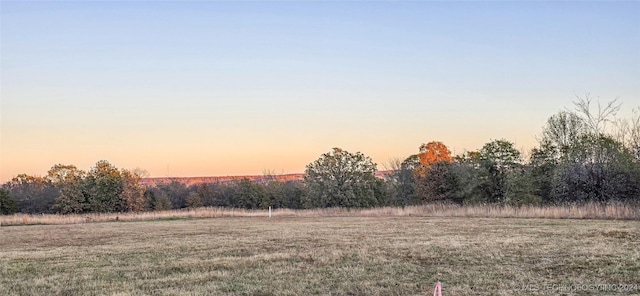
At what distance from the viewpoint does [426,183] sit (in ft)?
174

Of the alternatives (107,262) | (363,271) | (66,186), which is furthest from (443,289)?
(66,186)

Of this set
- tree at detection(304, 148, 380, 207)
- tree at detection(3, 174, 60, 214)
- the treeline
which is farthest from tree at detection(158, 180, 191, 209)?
tree at detection(304, 148, 380, 207)

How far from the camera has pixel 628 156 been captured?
33656 mm

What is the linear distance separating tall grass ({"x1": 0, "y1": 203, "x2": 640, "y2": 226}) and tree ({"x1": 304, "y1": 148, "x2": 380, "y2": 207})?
40.2ft

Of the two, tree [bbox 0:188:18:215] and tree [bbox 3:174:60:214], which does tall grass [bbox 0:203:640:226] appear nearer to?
tree [bbox 0:188:18:215]

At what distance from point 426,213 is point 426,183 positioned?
1970 cm

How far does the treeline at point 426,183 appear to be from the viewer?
111 ft

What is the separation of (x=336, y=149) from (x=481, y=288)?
48.1 m

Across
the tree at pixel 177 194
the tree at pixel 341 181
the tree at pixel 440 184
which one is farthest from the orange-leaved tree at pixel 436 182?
the tree at pixel 177 194

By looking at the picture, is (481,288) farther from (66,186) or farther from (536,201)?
(66,186)

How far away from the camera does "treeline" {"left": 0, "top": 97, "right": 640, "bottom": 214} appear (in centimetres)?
3394

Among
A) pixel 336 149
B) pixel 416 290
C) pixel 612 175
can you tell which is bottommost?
pixel 416 290

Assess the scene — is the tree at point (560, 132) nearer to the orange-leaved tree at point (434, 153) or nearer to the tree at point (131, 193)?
the orange-leaved tree at point (434, 153)

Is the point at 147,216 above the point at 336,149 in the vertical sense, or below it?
below
